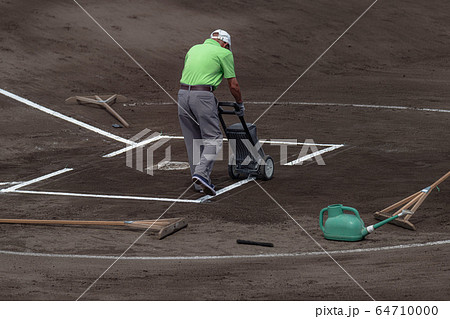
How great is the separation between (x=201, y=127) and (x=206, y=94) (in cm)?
50

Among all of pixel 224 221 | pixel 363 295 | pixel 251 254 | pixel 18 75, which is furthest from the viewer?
pixel 18 75

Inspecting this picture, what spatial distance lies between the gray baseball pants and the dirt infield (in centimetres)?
53

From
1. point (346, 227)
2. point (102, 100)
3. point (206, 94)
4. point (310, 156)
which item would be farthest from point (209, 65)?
point (102, 100)

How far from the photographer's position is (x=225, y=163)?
14016 millimetres

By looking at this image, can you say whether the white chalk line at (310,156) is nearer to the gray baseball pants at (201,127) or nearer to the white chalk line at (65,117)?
the gray baseball pants at (201,127)

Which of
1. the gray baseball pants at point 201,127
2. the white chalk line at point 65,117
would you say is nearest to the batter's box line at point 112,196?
the gray baseball pants at point 201,127

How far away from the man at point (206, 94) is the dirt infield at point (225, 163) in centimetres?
57

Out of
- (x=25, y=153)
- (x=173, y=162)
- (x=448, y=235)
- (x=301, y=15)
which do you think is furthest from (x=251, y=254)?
(x=301, y=15)

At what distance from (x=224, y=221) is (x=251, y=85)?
11.0m

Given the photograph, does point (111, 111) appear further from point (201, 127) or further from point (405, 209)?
point (405, 209)

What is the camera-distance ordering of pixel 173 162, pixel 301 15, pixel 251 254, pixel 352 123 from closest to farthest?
pixel 251 254 → pixel 173 162 → pixel 352 123 → pixel 301 15

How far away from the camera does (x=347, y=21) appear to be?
27.2 meters

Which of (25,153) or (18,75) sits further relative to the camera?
(18,75)

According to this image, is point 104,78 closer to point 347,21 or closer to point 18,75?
point 18,75
